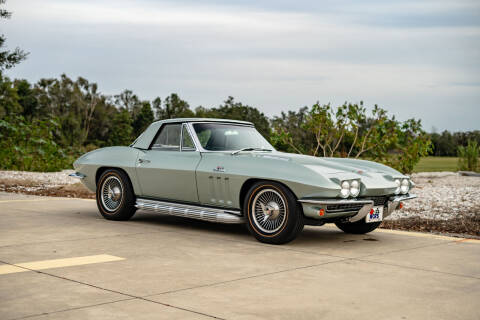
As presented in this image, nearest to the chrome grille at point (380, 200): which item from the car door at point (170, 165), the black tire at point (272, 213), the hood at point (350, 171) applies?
the hood at point (350, 171)

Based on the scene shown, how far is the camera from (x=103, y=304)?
4.11m

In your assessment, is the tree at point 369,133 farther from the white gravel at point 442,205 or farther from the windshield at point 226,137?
the windshield at point 226,137

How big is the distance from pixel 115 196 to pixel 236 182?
98.1 inches

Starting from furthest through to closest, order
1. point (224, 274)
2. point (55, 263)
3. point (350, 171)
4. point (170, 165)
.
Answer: point (170, 165), point (350, 171), point (55, 263), point (224, 274)

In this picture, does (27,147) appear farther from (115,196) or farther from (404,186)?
(404,186)

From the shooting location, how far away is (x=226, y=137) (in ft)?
25.6

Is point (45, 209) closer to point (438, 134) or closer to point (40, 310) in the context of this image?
point (40, 310)

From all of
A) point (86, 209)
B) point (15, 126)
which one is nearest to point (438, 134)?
point (15, 126)

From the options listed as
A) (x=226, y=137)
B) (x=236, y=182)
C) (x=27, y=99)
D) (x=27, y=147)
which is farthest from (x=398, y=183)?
(x=27, y=99)

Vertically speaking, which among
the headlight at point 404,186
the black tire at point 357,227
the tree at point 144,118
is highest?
the tree at point 144,118

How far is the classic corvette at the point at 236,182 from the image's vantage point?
6.43 meters

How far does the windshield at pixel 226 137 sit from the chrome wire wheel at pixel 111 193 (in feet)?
5.35

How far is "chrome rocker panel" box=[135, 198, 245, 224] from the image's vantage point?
7.05m

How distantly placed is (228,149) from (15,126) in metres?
14.8
